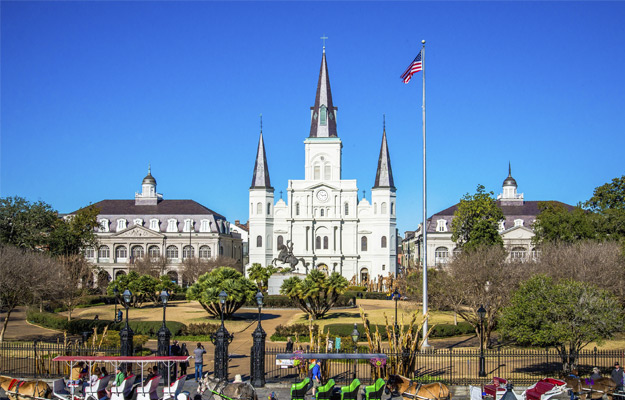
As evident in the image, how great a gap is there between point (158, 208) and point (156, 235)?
6.25 metres

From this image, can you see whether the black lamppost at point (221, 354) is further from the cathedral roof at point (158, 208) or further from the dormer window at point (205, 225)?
the cathedral roof at point (158, 208)

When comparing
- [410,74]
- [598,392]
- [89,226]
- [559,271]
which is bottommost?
[598,392]

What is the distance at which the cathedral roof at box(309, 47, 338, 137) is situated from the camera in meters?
94.6

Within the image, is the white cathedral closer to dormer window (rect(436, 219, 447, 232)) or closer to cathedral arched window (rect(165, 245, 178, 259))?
dormer window (rect(436, 219, 447, 232))

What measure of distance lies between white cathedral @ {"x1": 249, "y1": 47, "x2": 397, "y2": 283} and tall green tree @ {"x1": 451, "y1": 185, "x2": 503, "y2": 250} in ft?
90.0

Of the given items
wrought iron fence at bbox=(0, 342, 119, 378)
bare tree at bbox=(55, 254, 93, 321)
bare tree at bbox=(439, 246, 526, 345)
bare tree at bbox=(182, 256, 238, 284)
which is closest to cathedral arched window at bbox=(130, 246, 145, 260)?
bare tree at bbox=(182, 256, 238, 284)

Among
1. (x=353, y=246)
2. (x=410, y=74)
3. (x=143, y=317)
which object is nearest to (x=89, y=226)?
(x=143, y=317)

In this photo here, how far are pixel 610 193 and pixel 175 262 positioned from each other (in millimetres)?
60941

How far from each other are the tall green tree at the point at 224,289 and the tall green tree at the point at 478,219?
25839 mm

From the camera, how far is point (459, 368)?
84.6ft

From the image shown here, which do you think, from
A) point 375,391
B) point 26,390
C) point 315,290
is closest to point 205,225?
point 315,290

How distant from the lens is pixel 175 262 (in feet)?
309

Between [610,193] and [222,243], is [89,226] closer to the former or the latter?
[222,243]

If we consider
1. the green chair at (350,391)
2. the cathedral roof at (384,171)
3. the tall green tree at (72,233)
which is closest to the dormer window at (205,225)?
the cathedral roof at (384,171)
